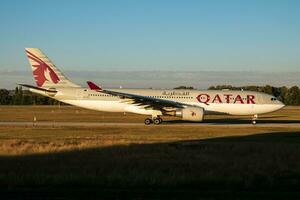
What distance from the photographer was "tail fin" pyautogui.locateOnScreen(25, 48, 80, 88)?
4906cm

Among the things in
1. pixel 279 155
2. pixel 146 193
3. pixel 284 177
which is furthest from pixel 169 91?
pixel 146 193

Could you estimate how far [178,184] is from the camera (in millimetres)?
13898

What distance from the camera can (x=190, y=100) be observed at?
154 feet

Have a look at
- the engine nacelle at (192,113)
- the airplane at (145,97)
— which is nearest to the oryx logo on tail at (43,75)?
the airplane at (145,97)

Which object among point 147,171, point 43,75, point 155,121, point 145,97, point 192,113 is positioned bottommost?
point 147,171

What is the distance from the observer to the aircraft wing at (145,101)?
44300mm

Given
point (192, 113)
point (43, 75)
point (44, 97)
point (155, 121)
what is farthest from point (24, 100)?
point (192, 113)

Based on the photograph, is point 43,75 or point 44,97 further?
→ point 44,97

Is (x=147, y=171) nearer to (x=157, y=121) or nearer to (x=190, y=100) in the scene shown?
(x=157, y=121)

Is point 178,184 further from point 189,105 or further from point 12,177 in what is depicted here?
point 189,105

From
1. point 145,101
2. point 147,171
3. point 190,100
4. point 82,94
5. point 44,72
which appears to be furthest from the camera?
point 44,72

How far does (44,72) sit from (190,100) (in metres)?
14.1

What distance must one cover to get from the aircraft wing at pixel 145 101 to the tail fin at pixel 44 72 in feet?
15.3

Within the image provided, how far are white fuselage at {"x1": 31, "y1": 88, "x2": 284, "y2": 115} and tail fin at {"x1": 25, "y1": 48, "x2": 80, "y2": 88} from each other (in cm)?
144
